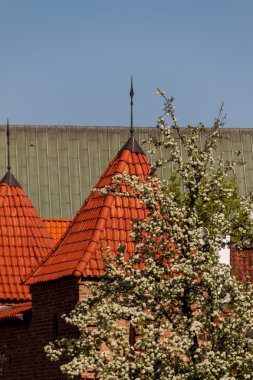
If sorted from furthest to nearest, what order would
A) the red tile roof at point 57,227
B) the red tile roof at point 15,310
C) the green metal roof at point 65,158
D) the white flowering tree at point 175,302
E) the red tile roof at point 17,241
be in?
the green metal roof at point 65,158, the red tile roof at point 57,227, the red tile roof at point 17,241, the red tile roof at point 15,310, the white flowering tree at point 175,302

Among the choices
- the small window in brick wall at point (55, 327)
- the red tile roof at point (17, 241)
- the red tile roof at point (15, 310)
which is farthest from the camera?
the red tile roof at point (17, 241)

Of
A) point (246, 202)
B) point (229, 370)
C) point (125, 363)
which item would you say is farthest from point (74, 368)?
point (246, 202)

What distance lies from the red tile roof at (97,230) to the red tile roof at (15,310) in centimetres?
108

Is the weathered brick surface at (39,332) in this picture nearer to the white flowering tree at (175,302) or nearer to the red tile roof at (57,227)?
the white flowering tree at (175,302)

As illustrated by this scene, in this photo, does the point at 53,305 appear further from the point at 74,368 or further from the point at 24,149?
the point at 24,149

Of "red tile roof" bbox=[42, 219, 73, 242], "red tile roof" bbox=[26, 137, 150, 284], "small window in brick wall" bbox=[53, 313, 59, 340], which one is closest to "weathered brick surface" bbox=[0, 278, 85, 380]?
"small window in brick wall" bbox=[53, 313, 59, 340]

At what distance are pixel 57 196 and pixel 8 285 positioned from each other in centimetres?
3380

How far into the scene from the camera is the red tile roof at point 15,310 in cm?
3616

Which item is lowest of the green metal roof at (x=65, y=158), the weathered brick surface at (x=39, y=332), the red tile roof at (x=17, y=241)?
the weathered brick surface at (x=39, y=332)

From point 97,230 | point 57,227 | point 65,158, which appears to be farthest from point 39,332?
point 65,158

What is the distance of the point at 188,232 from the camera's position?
1024 inches

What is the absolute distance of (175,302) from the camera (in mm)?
25922

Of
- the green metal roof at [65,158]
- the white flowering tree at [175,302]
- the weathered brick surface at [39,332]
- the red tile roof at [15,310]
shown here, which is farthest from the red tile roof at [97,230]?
the green metal roof at [65,158]

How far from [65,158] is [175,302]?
49.3m
